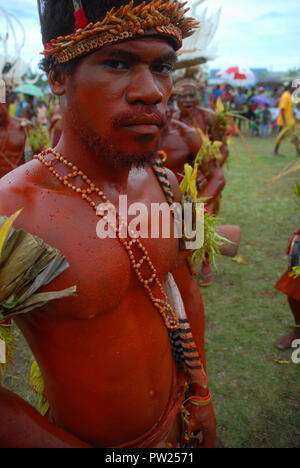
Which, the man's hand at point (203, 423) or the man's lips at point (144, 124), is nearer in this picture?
the man's lips at point (144, 124)

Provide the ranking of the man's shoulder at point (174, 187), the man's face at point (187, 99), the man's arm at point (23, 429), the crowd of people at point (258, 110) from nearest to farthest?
the man's arm at point (23, 429), the man's shoulder at point (174, 187), the man's face at point (187, 99), the crowd of people at point (258, 110)

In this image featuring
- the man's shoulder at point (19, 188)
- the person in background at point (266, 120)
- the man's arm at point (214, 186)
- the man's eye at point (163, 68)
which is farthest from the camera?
the person in background at point (266, 120)

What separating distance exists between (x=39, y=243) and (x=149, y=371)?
718 mm

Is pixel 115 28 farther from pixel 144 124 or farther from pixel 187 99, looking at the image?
pixel 187 99

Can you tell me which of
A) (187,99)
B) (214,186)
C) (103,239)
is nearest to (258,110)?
(187,99)

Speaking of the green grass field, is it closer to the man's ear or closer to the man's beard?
the man's beard

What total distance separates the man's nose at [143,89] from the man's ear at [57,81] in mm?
276

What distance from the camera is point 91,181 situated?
4.36 feet

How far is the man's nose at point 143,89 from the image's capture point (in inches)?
44.7

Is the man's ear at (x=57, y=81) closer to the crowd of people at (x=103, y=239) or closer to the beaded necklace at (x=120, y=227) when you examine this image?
the crowd of people at (x=103, y=239)

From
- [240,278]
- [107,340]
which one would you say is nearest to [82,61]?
[107,340]

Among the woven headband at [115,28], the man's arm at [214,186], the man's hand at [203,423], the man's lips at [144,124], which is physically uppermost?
the woven headband at [115,28]

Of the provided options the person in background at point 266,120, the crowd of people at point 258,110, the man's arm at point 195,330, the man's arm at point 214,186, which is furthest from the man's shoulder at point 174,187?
the person in background at point 266,120
